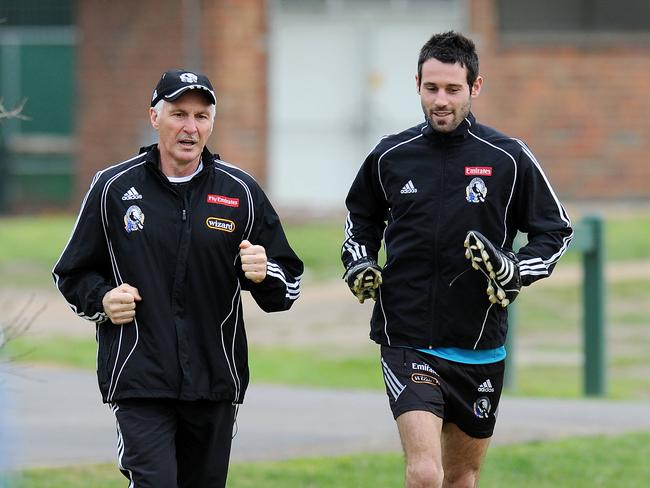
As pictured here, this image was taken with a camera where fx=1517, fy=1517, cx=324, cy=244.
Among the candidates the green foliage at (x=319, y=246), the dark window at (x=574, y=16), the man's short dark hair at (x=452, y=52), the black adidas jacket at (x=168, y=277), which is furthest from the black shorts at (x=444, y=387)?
the dark window at (x=574, y=16)

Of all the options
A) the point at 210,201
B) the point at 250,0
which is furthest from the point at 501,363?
the point at 250,0

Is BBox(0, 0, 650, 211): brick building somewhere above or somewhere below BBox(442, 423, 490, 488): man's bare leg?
above

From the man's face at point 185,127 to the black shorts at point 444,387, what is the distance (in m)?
1.21

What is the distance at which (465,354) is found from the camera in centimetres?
618

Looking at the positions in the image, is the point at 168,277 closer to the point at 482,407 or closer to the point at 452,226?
the point at 452,226

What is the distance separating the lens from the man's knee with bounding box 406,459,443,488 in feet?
19.2

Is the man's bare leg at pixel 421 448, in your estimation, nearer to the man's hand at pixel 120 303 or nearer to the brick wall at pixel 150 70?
the man's hand at pixel 120 303

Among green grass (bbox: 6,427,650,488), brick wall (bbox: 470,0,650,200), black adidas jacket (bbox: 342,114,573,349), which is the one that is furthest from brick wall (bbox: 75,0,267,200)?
black adidas jacket (bbox: 342,114,573,349)

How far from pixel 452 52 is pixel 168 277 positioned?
1491mm

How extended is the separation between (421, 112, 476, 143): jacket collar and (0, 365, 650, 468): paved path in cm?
324

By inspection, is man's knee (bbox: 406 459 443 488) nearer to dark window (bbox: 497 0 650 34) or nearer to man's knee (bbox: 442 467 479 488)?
man's knee (bbox: 442 467 479 488)

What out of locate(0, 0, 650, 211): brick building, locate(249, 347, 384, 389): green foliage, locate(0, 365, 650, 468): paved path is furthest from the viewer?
locate(0, 0, 650, 211): brick building

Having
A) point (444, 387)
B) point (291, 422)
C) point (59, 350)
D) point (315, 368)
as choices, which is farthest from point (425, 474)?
point (59, 350)

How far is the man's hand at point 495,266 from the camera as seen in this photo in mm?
5840
